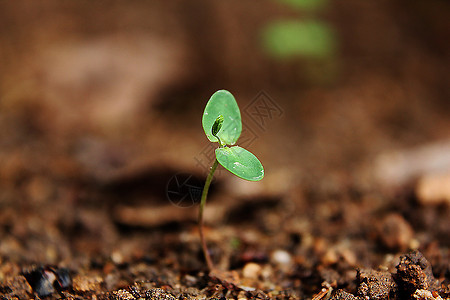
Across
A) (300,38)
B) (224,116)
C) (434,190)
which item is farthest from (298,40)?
(224,116)

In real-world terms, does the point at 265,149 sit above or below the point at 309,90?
below

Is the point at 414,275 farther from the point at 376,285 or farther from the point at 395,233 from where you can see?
the point at 395,233

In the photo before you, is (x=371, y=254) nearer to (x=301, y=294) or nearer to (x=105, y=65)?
(x=301, y=294)

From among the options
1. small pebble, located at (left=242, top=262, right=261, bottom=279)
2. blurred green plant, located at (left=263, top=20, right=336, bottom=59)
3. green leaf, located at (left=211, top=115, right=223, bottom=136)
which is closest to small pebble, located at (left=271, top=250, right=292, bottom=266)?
small pebble, located at (left=242, top=262, right=261, bottom=279)

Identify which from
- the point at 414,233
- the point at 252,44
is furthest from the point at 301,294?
the point at 252,44

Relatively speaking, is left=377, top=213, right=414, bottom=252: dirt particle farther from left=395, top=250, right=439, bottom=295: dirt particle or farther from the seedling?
the seedling

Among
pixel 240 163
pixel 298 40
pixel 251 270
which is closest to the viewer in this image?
pixel 240 163

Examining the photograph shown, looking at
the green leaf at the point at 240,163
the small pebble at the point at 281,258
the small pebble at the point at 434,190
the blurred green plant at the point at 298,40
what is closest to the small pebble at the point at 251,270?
the small pebble at the point at 281,258
